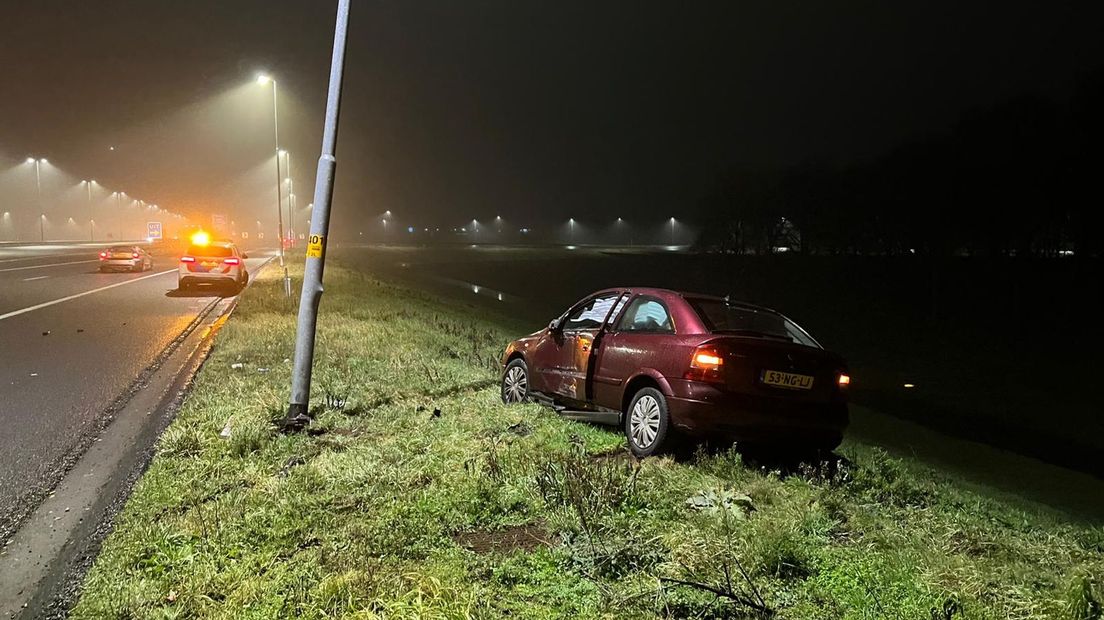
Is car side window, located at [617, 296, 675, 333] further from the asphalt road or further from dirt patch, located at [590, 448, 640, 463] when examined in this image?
the asphalt road

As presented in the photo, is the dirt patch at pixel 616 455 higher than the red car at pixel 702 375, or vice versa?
the red car at pixel 702 375

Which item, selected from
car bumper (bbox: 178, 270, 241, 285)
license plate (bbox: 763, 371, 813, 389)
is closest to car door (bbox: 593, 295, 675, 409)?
license plate (bbox: 763, 371, 813, 389)

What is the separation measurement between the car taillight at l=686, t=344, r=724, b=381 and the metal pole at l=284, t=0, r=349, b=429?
11.5ft

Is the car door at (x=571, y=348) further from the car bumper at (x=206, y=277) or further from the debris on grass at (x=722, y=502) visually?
the car bumper at (x=206, y=277)

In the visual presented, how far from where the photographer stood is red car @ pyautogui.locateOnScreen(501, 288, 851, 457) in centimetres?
571

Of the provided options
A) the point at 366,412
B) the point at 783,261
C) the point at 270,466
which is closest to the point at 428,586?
the point at 270,466

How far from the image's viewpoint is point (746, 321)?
656cm

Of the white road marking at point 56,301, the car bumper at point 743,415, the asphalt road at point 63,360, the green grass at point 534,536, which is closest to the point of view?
the green grass at point 534,536

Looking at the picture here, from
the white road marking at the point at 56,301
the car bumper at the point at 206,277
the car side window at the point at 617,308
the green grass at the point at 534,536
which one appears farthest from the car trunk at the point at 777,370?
the car bumper at the point at 206,277

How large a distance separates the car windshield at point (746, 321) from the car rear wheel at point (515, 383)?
2.37 meters

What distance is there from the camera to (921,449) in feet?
33.4

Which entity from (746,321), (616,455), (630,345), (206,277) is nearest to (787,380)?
(746,321)

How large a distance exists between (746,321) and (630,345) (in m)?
1.07

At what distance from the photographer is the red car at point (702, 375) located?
18.7ft
